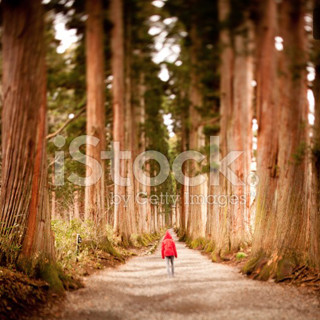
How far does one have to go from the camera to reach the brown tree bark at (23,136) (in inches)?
284

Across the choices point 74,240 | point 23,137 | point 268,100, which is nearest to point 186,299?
point 23,137

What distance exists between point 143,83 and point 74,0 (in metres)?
3.20

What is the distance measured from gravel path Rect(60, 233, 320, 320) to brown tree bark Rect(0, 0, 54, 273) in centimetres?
142

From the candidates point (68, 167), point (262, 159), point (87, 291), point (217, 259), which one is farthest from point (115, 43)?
point (68, 167)

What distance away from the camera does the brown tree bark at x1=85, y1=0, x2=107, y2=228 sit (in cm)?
834

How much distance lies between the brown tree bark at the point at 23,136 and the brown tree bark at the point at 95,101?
1329 mm

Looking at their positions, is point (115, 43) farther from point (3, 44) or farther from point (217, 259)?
point (217, 259)

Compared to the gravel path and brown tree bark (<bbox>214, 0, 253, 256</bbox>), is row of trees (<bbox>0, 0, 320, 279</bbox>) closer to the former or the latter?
brown tree bark (<bbox>214, 0, 253, 256</bbox>)

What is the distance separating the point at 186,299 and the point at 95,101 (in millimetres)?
6619

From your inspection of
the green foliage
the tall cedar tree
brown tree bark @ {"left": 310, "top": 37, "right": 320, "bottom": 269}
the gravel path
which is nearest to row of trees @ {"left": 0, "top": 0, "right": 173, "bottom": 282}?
the tall cedar tree

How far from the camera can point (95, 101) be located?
38.0 ft

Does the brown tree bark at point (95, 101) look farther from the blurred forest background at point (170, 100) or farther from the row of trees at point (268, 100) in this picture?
the row of trees at point (268, 100)

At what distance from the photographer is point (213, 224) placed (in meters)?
17.0

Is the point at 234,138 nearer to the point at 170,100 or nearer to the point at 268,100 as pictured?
the point at 268,100
